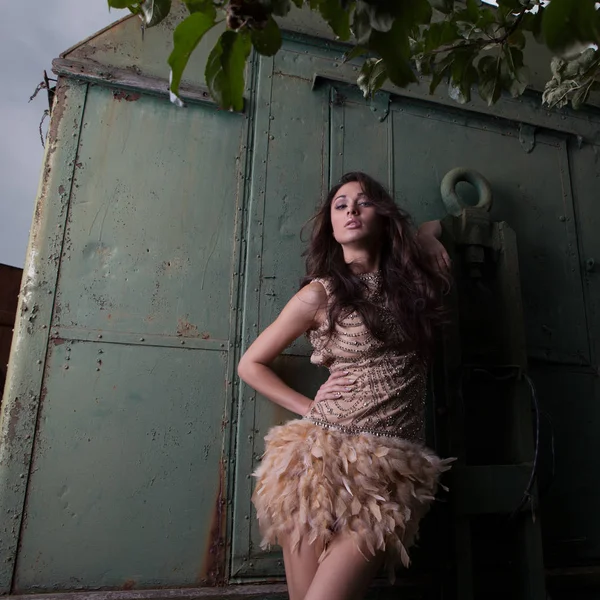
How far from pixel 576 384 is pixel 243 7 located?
8.00 ft

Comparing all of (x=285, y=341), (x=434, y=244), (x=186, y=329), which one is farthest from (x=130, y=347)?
(x=434, y=244)

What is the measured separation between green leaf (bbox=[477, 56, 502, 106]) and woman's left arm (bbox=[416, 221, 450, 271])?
0.86 m

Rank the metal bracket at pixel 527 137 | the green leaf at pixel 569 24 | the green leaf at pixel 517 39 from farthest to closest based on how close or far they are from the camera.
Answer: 1. the metal bracket at pixel 527 137
2. the green leaf at pixel 517 39
3. the green leaf at pixel 569 24

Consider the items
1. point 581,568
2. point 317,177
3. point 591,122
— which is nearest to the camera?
point 581,568

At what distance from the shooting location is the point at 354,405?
5.17 ft

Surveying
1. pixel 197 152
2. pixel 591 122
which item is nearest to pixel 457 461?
pixel 197 152

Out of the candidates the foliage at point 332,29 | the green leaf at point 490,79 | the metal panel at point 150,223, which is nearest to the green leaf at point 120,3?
the foliage at point 332,29

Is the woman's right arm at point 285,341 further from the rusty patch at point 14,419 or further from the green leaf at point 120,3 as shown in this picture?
the green leaf at point 120,3

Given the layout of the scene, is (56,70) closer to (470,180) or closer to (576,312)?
(470,180)

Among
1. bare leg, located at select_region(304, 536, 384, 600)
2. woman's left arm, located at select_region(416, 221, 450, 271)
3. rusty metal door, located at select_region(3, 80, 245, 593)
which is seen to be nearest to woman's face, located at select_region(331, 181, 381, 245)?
woman's left arm, located at select_region(416, 221, 450, 271)

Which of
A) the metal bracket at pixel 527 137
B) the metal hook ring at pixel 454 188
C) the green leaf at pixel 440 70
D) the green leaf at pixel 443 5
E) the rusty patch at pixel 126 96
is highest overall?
the metal bracket at pixel 527 137

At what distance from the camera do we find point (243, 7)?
604 mm

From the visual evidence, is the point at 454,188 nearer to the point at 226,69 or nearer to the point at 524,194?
the point at 524,194

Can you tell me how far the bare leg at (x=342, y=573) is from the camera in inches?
53.2
